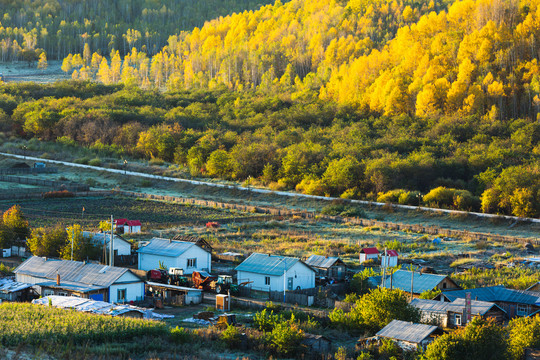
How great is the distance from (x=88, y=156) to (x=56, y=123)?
8.97 meters

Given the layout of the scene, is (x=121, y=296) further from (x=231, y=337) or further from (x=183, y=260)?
(x=231, y=337)

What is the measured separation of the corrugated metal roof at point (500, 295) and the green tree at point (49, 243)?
14.5 meters

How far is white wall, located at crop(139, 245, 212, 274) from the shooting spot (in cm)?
2634

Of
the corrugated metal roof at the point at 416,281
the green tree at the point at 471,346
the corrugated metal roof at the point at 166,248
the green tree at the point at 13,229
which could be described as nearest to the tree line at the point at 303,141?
the corrugated metal roof at the point at 416,281

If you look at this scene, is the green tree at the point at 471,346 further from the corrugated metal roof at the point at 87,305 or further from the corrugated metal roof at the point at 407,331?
the corrugated metal roof at the point at 87,305

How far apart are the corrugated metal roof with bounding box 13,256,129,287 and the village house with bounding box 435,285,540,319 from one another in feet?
32.0

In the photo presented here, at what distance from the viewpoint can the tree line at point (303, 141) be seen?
149ft

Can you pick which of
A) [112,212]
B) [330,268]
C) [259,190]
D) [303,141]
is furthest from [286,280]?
[303,141]

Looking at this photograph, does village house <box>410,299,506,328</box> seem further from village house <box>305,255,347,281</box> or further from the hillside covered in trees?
the hillside covered in trees

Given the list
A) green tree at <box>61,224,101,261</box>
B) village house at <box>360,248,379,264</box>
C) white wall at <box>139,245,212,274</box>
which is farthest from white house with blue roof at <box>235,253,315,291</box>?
green tree at <box>61,224,101,261</box>

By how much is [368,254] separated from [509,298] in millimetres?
7845

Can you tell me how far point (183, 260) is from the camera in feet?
86.8

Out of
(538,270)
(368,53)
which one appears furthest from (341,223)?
(368,53)

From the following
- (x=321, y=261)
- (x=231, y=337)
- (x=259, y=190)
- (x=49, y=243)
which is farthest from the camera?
(x=259, y=190)
